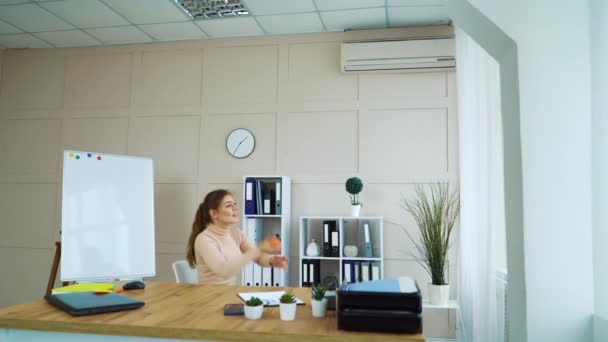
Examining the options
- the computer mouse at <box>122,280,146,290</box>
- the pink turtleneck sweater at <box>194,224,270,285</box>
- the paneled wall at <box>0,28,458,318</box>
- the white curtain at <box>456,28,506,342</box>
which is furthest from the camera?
the paneled wall at <box>0,28,458,318</box>

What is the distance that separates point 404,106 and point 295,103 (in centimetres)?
111

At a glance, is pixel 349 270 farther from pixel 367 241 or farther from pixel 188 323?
pixel 188 323

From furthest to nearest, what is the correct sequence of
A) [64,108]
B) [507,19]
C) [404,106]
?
[64,108]
[404,106]
[507,19]

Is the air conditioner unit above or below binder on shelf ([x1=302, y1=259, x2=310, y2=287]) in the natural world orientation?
above

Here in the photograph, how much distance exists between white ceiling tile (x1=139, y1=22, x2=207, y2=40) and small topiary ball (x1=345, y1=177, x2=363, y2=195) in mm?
2257

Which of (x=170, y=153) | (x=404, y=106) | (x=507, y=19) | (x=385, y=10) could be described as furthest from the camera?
(x=170, y=153)

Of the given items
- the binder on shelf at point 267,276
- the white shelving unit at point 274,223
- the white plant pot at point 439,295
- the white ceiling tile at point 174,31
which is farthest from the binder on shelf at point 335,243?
the white ceiling tile at point 174,31

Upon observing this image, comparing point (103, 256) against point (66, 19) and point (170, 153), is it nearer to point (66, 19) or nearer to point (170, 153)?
point (170, 153)

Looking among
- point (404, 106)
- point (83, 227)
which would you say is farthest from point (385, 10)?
point (83, 227)

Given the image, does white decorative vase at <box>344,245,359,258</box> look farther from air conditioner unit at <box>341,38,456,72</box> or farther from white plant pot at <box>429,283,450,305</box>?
air conditioner unit at <box>341,38,456,72</box>

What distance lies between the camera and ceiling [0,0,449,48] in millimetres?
3830

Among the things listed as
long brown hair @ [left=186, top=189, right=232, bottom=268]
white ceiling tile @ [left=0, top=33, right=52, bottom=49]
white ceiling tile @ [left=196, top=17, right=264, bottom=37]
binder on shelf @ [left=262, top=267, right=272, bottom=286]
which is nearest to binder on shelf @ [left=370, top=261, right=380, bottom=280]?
binder on shelf @ [left=262, top=267, right=272, bottom=286]

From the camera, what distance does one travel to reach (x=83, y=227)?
308cm

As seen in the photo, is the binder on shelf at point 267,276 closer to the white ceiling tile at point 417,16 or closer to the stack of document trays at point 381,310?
the stack of document trays at point 381,310
